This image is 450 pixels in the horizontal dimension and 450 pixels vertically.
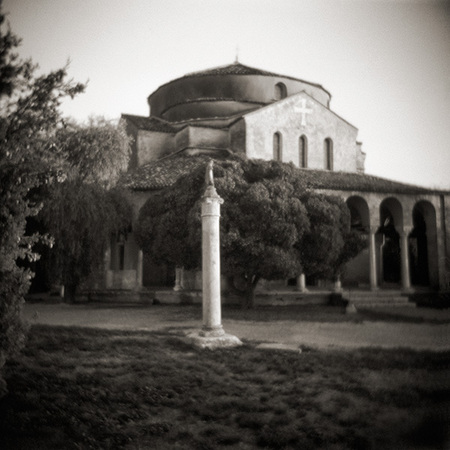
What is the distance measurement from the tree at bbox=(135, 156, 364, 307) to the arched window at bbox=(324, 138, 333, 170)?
667cm

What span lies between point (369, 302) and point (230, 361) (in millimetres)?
10543

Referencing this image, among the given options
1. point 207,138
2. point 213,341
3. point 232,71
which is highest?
point 232,71

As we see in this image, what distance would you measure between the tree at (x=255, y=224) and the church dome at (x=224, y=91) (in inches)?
371

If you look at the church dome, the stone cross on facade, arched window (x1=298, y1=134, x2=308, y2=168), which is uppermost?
the church dome

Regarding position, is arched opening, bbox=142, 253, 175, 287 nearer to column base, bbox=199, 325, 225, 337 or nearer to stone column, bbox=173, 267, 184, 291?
stone column, bbox=173, 267, 184, 291

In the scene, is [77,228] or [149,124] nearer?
[77,228]

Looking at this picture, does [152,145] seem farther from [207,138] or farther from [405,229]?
[405,229]

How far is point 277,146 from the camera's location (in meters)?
19.3

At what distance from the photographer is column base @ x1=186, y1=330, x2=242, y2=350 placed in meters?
6.92

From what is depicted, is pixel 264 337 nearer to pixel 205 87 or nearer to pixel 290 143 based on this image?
pixel 290 143

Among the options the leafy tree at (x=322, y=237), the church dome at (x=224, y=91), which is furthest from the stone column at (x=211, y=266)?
the church dome at (x=224, y=91)

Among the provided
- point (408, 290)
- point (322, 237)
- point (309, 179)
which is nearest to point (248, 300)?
point (322, 237)

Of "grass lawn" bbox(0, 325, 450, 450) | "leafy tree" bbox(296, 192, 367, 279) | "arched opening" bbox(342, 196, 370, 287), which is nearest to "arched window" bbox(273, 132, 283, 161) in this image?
"arched opening" bbox(342, 196, 370, 287)

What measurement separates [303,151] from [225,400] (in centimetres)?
1655
